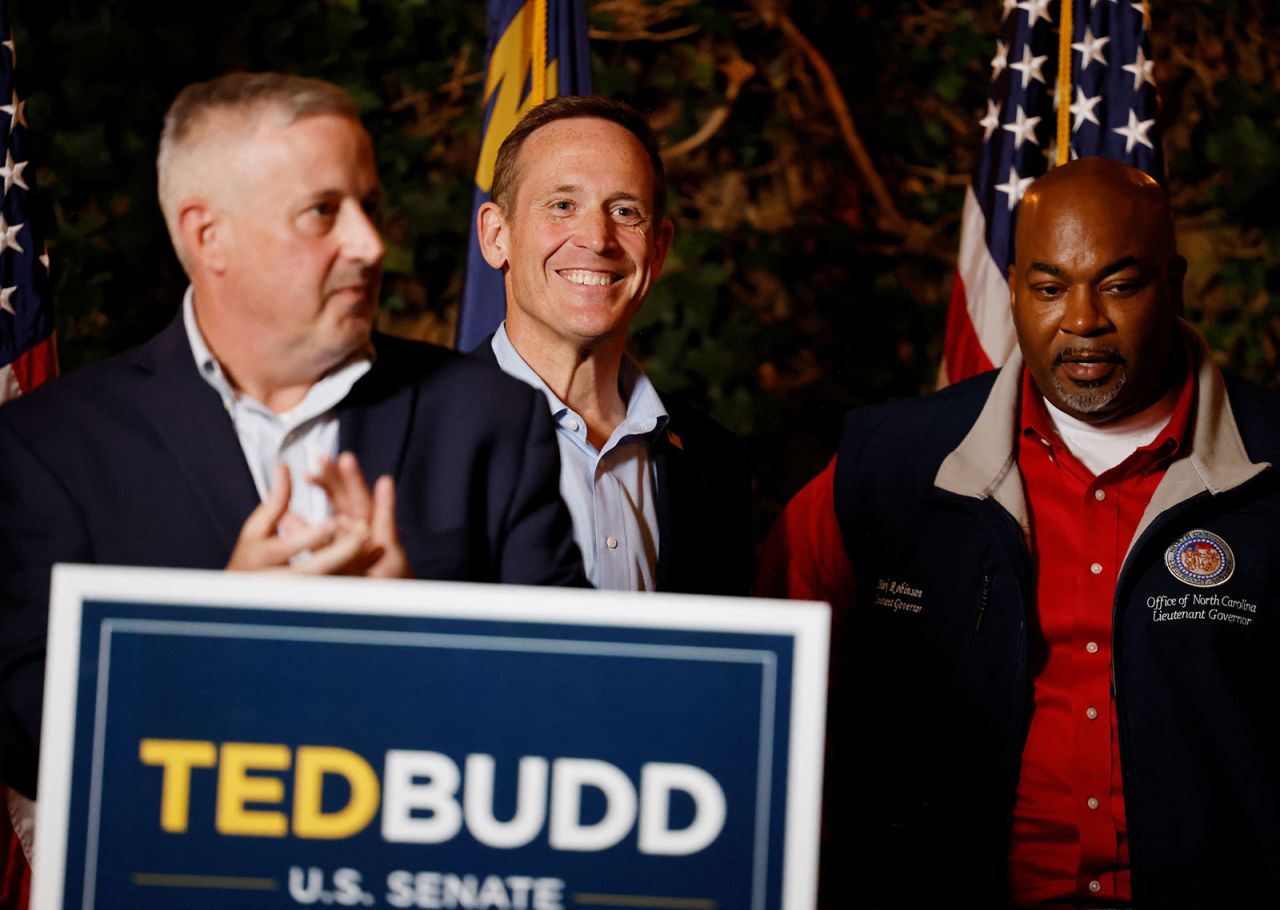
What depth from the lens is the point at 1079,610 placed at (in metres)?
2.05

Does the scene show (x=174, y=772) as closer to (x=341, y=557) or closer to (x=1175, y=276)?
(x=341, y=557)

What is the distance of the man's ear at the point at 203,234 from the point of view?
1.46 m

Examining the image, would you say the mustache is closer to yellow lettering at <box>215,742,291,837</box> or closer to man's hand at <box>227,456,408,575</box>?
man's hand at <box>227,456,408,575</box>

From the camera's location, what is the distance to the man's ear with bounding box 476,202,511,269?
79.4 inches

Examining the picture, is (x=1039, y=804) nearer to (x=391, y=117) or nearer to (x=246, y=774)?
(x=246, y=774)

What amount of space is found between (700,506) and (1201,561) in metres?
0.74

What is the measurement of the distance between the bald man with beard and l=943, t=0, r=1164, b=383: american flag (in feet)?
2.37

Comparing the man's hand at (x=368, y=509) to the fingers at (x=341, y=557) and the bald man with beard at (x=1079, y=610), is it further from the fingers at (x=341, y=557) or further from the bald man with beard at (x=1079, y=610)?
the bald man with beard at (x=1079, y=610)

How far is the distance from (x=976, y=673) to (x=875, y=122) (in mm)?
2030

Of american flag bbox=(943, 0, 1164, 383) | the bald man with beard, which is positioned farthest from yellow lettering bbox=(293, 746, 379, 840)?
american flag bbox=(943, 0, 1164, 383)

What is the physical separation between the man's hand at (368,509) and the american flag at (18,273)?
4.19 ft

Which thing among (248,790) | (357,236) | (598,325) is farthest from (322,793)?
(598,325)

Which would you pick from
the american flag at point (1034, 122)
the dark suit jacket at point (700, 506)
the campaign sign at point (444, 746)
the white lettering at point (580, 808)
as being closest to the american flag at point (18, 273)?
the dark suit jacket at point (700, 506)

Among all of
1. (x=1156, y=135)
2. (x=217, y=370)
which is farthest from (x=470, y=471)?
(x=1156, y=135)
